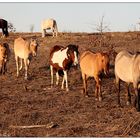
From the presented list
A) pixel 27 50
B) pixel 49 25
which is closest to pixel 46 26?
pixel 49 25

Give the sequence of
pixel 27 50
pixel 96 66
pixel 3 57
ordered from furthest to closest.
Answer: pixel 3 57 → pixel 27 50 → pixel 96 66

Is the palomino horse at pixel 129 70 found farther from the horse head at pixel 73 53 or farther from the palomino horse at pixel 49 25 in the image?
the palomino horse at pixel 49 25

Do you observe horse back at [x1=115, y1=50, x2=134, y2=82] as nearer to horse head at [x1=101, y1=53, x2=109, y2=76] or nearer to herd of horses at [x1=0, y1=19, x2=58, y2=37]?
horse head at [x1=101, y1=53, x2=109, y2=76]

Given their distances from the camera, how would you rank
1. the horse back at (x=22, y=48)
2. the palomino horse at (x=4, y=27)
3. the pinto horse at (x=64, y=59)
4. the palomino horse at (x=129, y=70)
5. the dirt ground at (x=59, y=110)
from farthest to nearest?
the palomino horse at (x=4, y=27) → the horse back at (x=22, y=48) → the pinto horse at (x=64, y=59) → the palomino horse at (x=129, y=70) → the dirt ground at (x=59, y=110)

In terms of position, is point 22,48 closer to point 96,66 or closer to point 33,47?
point 33,47

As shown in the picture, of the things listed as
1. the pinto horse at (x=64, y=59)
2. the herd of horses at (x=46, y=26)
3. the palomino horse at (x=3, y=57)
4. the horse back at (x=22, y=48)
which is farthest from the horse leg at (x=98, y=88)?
the herd of horses at (x=46, y=26)

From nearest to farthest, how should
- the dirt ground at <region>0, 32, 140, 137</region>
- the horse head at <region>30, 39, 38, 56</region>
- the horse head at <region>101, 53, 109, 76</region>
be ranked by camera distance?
the dirt ground at <region>0, 32, 140, 137</region> → the horse head at <region>101, 53, 109, 76</region> → the horse head at <region>30, 39, 38, 56</region>

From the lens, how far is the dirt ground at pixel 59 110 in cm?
973

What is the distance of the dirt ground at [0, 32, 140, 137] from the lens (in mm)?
9727

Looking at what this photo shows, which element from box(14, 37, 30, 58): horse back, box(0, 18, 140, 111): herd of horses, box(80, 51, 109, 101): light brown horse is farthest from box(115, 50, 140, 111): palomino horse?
box(14, 37, 30, 58): horse back

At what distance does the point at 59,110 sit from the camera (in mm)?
11820

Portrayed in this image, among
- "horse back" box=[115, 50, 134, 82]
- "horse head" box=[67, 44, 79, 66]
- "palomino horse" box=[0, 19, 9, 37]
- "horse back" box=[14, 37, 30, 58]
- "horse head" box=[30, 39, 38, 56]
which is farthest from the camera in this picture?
"palomino horse" box=[0, 19, 9, 37]

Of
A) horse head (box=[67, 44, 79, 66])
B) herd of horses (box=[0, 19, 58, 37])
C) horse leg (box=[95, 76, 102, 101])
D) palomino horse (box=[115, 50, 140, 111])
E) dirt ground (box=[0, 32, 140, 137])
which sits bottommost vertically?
dirt ground (box=[0, 32, 140, 137])

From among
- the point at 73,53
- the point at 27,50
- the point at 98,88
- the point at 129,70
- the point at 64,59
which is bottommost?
the point at 98,88
